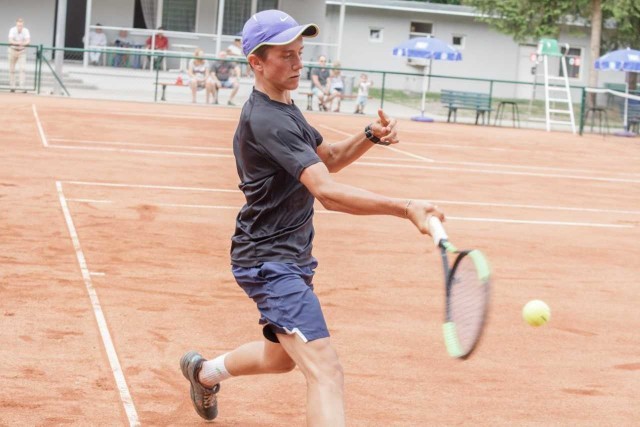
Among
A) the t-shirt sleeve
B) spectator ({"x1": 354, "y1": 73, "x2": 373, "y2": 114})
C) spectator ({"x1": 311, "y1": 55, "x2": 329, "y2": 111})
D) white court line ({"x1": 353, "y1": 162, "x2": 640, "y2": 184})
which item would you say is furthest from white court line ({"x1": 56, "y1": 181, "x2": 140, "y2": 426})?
spectator ({"x1": 354, "y1": 73, "x2": 373, "y2": 114})

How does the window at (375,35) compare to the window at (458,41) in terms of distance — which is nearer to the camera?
the window at (375,35)

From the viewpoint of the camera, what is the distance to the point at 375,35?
44156 mm

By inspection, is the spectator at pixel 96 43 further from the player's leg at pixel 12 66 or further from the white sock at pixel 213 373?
the white sock at pixel 213 373

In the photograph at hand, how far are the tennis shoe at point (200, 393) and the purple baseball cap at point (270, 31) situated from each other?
1.63 m

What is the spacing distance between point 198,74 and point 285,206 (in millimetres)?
25998

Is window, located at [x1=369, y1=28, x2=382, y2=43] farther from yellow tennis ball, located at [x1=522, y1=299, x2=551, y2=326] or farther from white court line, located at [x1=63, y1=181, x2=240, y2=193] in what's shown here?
yellow tennis ball, located at [x1=522, y1=299, x2=551, y2=326]

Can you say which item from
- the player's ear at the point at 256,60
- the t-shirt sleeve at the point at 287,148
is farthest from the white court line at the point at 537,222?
the t-shirt sleeve at the point at 287,148

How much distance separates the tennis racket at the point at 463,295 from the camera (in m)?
3.71

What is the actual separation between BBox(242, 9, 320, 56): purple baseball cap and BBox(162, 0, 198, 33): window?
31.6 metres

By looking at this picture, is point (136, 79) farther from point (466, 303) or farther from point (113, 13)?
point (466, 303)

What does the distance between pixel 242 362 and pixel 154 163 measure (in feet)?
37.6

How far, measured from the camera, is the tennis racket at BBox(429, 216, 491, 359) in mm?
3709

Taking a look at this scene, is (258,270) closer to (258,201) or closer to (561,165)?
(258,201)

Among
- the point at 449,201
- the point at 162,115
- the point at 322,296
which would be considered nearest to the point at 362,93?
the point at 162,115
